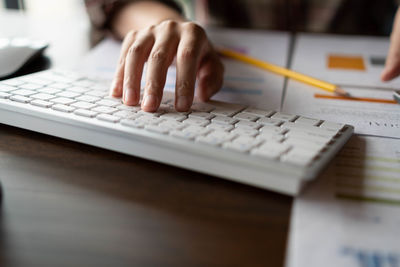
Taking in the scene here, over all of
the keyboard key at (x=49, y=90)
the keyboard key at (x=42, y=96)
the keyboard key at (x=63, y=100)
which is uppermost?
the keyboard key at (x=49, y=90)

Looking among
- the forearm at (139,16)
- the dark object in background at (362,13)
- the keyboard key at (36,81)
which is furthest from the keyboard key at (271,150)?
the dark object in background at (362,13)

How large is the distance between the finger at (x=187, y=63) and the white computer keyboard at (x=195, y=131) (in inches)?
0.6

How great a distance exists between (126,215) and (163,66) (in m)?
0.24

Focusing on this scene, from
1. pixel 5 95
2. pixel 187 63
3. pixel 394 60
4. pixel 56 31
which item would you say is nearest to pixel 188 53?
pixel 187 63

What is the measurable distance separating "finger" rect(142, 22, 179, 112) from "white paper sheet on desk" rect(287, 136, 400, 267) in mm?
205

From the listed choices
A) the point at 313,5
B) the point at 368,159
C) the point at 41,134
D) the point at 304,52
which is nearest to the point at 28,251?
the point at 41,134

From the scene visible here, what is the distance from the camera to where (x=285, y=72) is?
0.70m

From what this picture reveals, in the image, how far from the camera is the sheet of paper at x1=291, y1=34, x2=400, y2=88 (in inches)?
27.3

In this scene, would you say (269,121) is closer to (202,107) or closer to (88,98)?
(202,107)

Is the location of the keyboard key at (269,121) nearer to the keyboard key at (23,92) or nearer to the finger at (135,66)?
the finger at (135,66)

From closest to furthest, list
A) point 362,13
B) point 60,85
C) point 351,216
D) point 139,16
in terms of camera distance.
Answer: point 351,216 < point 60,85 < point 139,16 < point 362,13

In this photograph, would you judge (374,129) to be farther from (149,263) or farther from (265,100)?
(149,263)

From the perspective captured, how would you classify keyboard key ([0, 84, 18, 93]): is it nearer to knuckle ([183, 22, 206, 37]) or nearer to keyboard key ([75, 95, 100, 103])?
keyboard key ([75, 95, 100, 103])

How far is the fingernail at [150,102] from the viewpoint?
1.47 feet
